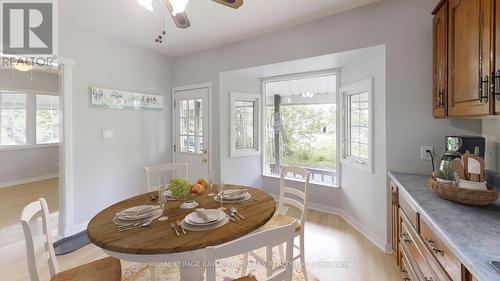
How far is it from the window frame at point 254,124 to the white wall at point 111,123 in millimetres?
1169

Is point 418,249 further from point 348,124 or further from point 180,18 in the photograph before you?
point 180,18

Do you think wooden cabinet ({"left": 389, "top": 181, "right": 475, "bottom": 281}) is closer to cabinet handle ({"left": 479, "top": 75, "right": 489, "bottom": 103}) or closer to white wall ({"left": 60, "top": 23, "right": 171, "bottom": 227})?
cabinet handle ({"left": 479, "top": 75, "right": 489, "bottom": 103})

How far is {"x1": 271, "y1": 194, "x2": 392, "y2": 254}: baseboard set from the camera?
7.53 feet

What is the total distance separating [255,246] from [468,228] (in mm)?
1008

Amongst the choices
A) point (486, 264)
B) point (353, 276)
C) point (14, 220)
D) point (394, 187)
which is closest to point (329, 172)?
point (394, 187)

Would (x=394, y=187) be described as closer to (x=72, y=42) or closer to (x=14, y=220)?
(x=72, y=42)

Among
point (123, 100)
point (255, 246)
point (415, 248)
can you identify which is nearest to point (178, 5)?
point (255, 246)

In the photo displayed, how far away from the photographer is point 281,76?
12.0 ft

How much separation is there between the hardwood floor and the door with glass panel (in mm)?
1684

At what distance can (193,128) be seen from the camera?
3732 millimetres

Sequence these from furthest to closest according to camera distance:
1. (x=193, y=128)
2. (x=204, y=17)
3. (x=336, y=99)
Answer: (x=193, y=128) → (x=336, y=99) → (x=204, y=17)

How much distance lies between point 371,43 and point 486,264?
2142 millimetres

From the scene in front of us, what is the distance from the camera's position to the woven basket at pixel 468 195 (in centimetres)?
122

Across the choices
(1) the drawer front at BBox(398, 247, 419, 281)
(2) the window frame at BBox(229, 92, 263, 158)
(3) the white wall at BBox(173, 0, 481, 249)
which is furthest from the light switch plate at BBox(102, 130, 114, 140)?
(1) the drawer front at BBox(398, 247, 419, 281)
